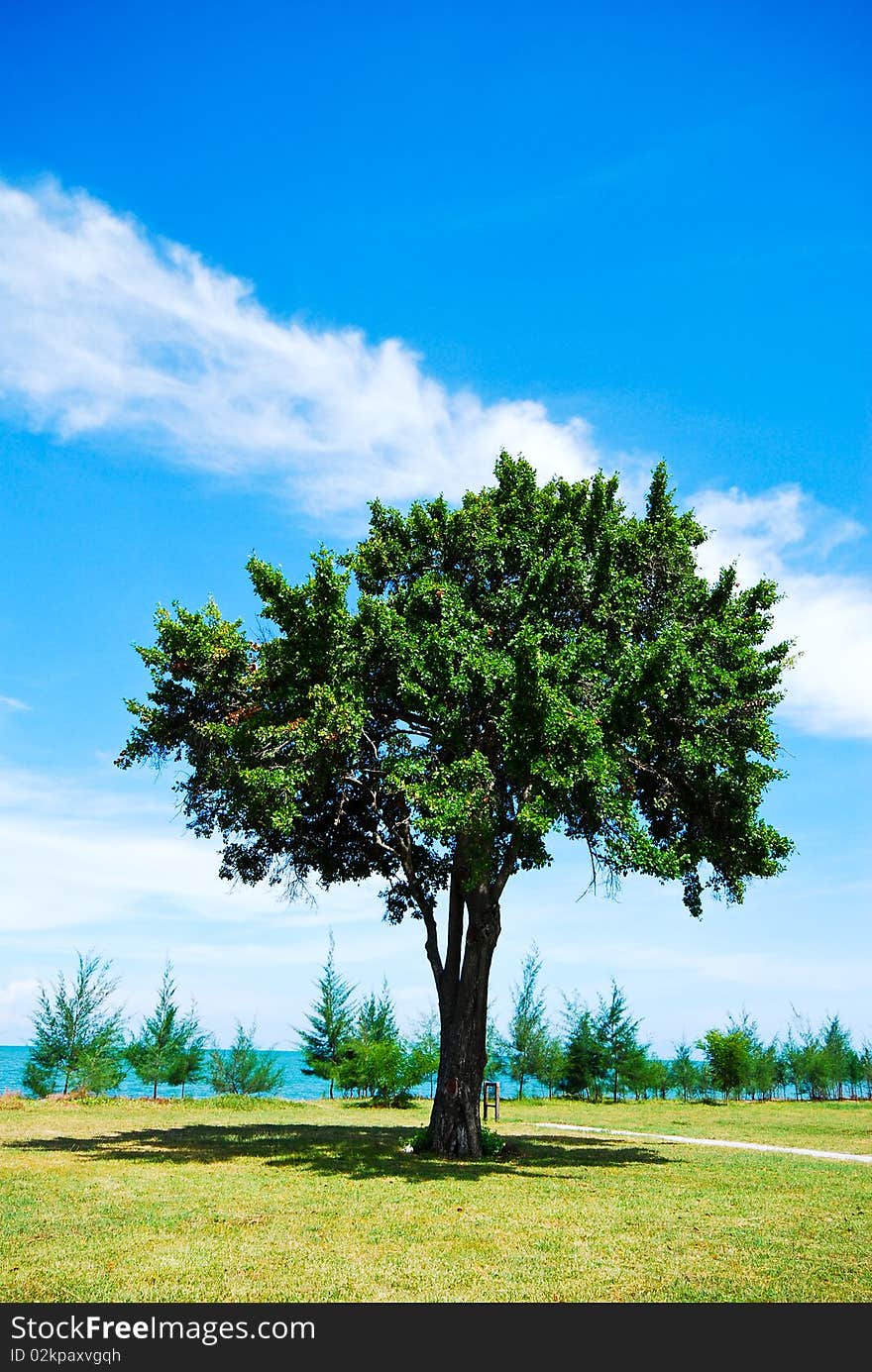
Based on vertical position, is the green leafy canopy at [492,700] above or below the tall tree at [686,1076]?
above

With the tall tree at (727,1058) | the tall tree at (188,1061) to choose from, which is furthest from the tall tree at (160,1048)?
the tall tree at (727,1058)

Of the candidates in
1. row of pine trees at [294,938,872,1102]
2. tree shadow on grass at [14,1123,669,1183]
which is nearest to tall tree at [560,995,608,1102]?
row of pine trees at [294,938,872,1102]

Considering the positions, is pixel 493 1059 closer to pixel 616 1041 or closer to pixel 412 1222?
pixel 616 1041

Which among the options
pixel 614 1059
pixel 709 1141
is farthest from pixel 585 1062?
pixel 709 1141

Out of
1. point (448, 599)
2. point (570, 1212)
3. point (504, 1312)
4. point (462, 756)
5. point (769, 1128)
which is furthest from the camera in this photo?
point (769, 1128)

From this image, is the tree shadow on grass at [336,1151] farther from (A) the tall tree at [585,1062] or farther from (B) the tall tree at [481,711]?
(A) the tall tree at [585,1062]

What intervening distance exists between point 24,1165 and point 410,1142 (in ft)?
24.3

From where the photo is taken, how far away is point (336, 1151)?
18672mm

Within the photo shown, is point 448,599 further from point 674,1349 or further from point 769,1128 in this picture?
point 769,1128

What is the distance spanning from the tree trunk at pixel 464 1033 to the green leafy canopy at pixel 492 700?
2.87ft

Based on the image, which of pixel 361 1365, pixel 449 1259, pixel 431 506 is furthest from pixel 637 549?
pixel 361 1365

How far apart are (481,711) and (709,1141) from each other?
15.2 metres

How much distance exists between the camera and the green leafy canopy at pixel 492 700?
52.0 ft

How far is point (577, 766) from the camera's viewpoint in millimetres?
15391
